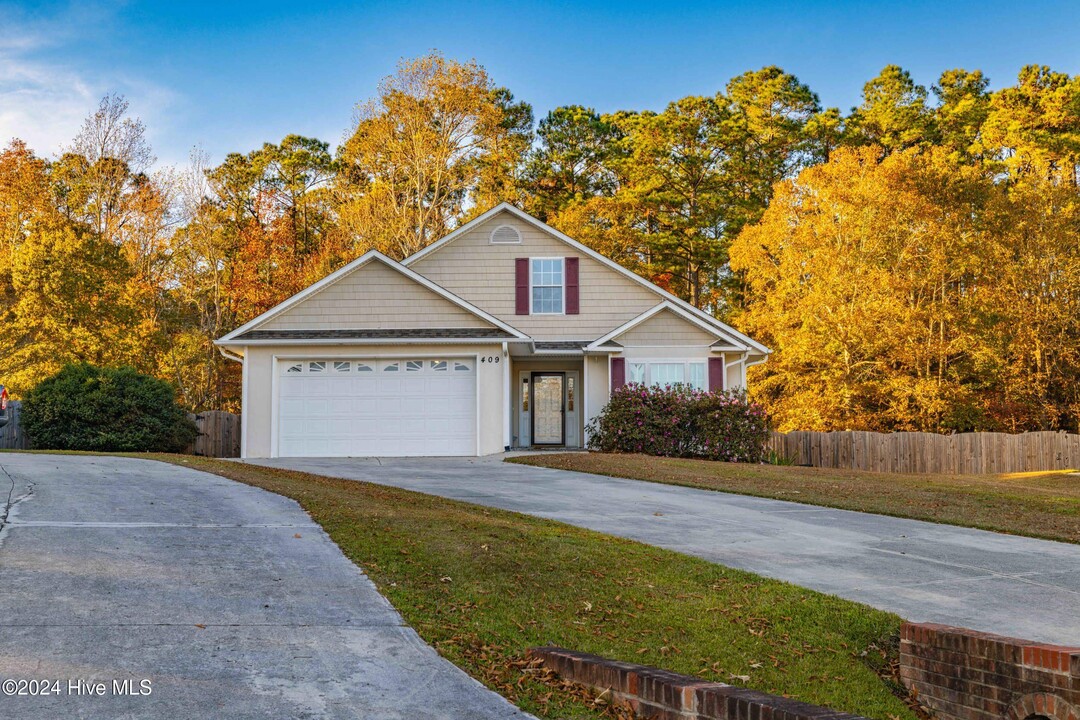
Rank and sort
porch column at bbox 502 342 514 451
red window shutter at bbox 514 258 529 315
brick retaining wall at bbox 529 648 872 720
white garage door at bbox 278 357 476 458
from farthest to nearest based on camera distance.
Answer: red window shutter at bbox 514 258 529 315 < porch column at bbox 502 342 514 451 < white garage door at bbox 278 357 476 458 < brick retaining wall at bbox 529 648 872 720

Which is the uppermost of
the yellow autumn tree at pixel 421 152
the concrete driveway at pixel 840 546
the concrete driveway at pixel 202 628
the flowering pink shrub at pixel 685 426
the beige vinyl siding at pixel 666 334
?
the yellow autumn tree at pixel 421 152

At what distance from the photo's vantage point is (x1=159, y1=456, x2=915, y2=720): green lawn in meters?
5.29

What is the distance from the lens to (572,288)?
23.1 m

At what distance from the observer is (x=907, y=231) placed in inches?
1056

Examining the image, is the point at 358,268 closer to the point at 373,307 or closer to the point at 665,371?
the point at 373,307

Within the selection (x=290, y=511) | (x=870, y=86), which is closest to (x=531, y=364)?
(x=290, y=511)

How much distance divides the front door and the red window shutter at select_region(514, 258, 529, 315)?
1821mm

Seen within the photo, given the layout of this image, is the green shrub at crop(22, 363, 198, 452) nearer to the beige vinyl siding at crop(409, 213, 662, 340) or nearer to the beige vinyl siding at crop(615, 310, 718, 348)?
the beige vinyl siding at crop(409, 213, 662, 340)

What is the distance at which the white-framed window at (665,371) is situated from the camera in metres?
21.9

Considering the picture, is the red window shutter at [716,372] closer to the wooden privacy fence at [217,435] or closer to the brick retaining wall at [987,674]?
the wooden privacy fence at [217,435]

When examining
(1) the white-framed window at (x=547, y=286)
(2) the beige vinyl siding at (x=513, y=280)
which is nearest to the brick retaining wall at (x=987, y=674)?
(2) the beige vinyl siding at (x=513, y=280)

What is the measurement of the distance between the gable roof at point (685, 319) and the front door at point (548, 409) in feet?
7.43

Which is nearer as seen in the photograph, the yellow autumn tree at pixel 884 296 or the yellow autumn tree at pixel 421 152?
the yellow autumn tree at pixel 884 296

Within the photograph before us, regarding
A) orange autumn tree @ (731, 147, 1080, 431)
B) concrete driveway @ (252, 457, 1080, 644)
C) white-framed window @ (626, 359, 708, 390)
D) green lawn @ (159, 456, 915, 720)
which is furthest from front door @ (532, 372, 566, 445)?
green lawn @ (159, 456, 915, 720)
